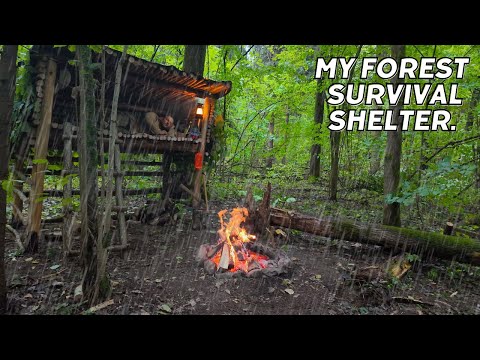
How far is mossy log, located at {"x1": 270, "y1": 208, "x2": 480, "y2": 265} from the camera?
5.96 metres

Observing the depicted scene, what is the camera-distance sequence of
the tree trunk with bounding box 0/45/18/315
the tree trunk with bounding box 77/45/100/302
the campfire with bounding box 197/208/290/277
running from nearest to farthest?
the tree trunk with bounding box 0/45/18/315 → the tree trunk with bounding box 77/45/100/302 → the campfire with bounding box 197/208/290/277

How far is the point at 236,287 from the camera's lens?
524 centimetres

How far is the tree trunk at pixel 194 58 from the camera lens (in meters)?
10.2

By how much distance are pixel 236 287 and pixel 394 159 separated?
4742 mm

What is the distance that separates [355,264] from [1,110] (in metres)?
6.54

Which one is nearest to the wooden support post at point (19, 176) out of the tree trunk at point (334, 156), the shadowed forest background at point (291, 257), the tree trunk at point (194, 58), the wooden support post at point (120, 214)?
the shadowed forest background at point (291, 257)

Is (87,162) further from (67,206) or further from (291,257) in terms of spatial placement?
(291,257)

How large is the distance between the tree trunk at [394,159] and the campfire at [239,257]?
116 inches

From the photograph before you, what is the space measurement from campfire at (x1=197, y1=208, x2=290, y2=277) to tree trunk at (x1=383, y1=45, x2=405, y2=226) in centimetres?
294

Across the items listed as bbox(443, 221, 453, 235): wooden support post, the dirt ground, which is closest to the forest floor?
the dirt ground

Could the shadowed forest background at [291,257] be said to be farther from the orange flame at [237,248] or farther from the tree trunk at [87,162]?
the orange flame at [237,248]

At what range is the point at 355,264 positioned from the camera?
645cm

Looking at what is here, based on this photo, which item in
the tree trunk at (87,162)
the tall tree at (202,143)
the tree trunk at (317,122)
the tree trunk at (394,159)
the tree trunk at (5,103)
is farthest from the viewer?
the tree trunk at (317,122)

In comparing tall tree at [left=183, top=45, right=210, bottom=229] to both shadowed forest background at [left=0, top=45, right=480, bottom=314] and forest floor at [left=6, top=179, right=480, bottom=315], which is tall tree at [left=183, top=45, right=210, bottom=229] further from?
forest floor at [left=6, top=179, right=480, bottom=315]
